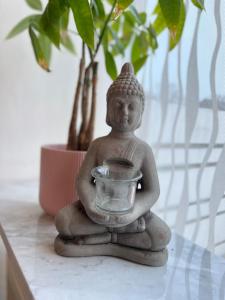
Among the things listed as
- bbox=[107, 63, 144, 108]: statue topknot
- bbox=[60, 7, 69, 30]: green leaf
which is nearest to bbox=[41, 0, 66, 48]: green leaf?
bbox=[60, 7, 69, 30]: green leaf

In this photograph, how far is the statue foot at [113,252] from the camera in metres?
0.53

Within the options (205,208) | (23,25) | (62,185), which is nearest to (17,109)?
(23,25)

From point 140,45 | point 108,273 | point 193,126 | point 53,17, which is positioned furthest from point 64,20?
point 108,273

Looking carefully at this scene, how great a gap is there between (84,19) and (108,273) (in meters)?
0.42

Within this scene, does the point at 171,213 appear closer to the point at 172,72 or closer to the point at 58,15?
the point at 172,72

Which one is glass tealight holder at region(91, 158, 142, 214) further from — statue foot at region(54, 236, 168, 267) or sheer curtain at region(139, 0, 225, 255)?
sheer curtain at region(139, 0, 225, 255)

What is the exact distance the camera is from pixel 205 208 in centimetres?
78

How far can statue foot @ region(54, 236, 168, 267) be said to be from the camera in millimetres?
525

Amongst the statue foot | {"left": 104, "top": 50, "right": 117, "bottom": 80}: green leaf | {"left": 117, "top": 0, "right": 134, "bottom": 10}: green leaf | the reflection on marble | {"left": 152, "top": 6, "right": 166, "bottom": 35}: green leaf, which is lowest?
the reflection on marble

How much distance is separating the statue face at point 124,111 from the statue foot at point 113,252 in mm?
213

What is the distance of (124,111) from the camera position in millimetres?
526

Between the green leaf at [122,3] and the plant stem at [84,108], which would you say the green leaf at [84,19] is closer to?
the green leaf at [122,3]

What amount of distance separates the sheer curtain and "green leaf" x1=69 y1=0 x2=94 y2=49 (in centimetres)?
27

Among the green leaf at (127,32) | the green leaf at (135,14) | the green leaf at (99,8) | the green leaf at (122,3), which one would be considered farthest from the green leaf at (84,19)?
the green leaf at (127,32)
